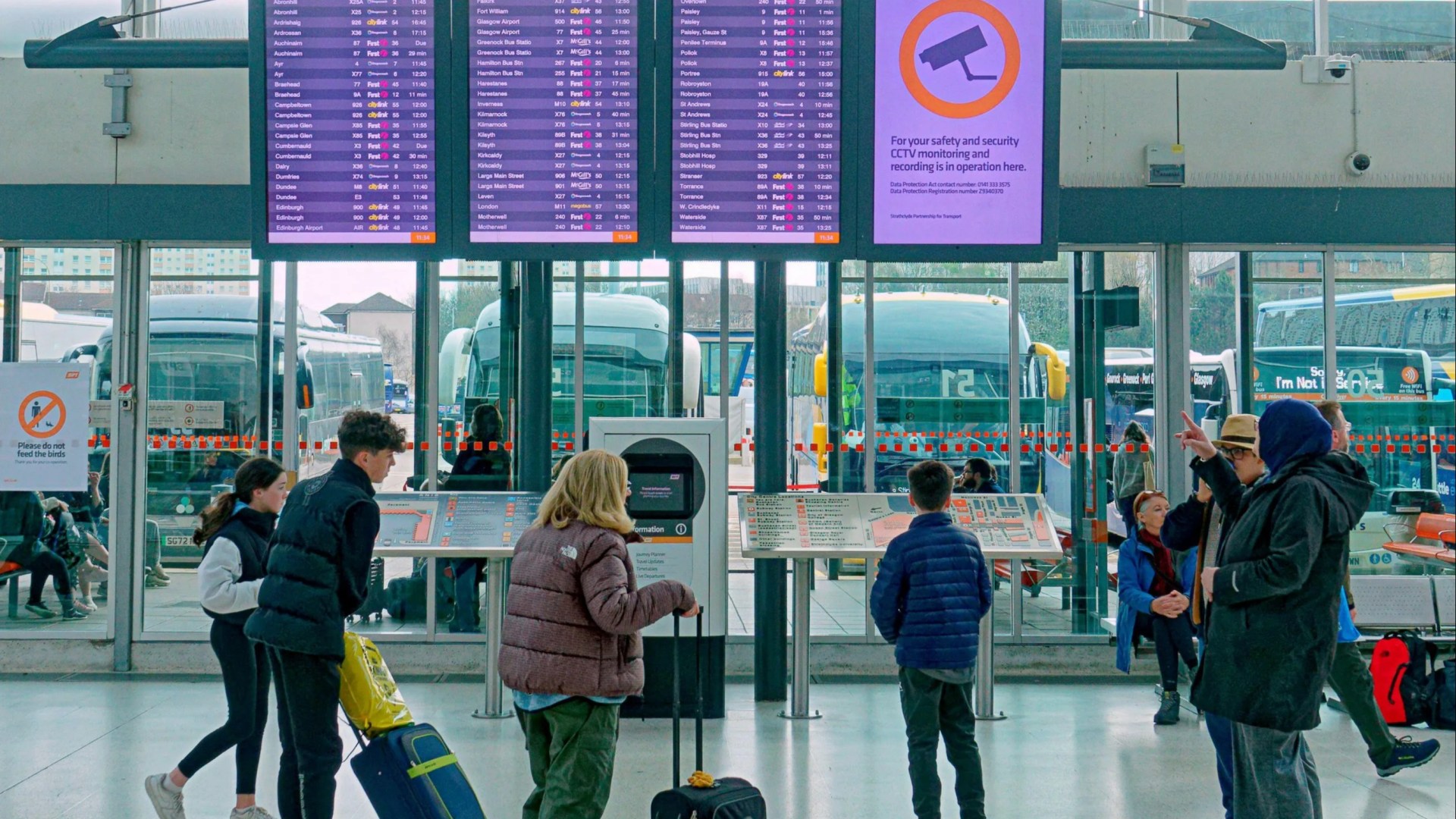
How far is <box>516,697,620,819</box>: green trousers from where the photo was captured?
363 cm

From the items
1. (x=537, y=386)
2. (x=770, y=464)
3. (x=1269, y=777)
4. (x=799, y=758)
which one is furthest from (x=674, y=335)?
(x=1269, y=777)

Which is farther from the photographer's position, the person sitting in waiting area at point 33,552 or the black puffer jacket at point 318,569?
the person sitting in waiting area at point 33,552

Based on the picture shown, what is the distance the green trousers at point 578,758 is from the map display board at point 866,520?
2610mm

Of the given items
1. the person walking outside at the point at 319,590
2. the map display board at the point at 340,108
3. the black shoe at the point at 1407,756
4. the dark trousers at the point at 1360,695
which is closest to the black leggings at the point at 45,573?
the map display board at the point at 340,108

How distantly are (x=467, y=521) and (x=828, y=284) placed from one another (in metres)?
2.77

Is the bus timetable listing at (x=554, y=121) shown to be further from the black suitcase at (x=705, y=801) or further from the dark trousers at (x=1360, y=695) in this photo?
the dark trousers at (x=1360, y=695)

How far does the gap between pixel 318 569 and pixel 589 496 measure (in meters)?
0.88

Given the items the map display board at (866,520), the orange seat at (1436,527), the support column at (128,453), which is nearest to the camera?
the map display board at (866,520)

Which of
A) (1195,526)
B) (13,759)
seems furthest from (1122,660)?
(13,759)

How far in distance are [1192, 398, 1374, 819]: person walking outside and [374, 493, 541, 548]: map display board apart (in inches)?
146

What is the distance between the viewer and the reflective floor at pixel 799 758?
5.02 meters

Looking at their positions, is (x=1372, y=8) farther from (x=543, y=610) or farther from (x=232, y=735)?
(x=232, y=735)

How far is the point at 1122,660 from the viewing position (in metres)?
6.61

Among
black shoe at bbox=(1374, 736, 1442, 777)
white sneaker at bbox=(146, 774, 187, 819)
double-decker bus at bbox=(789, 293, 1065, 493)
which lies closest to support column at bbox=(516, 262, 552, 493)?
double-decker bus at bbox=(789, 293, 1065, 493)
